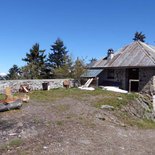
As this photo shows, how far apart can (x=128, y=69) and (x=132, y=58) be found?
46.1 inches

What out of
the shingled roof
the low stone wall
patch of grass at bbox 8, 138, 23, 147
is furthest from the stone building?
patch of grass at bbox 8, 138, 23, 147

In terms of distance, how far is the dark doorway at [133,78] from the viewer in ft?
90.3

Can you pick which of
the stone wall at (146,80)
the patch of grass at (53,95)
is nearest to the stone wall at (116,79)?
the stone wall at (146,80)

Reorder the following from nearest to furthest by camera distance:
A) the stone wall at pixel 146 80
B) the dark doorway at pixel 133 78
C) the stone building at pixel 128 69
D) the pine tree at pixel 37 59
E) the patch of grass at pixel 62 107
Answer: the patch of grass at pixel 62 107, the stone wall at pixel 146 80, the stone building at pixel 128 69, the dark doorway at pixel 133 78, the pine tree at pixel 37 59

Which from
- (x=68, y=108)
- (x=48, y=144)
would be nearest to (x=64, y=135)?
(x=48, y=144)

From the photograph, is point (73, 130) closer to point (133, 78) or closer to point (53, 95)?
point (53, 95)

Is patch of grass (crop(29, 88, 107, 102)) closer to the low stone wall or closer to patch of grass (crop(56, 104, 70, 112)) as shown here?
the low stone wall

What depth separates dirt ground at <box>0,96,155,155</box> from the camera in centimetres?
954

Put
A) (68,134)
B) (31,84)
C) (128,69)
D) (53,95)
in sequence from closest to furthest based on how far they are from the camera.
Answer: (68,134) → (53,95) → (31,84) → (128,69)

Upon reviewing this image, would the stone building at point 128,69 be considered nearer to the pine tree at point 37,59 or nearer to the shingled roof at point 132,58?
the shingled roof at point 132,58

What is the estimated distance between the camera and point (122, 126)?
45.8ft

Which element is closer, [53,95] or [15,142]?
[15,142]

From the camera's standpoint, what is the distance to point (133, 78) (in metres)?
28.2

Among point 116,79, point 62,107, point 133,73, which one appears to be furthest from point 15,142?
point 133,73
